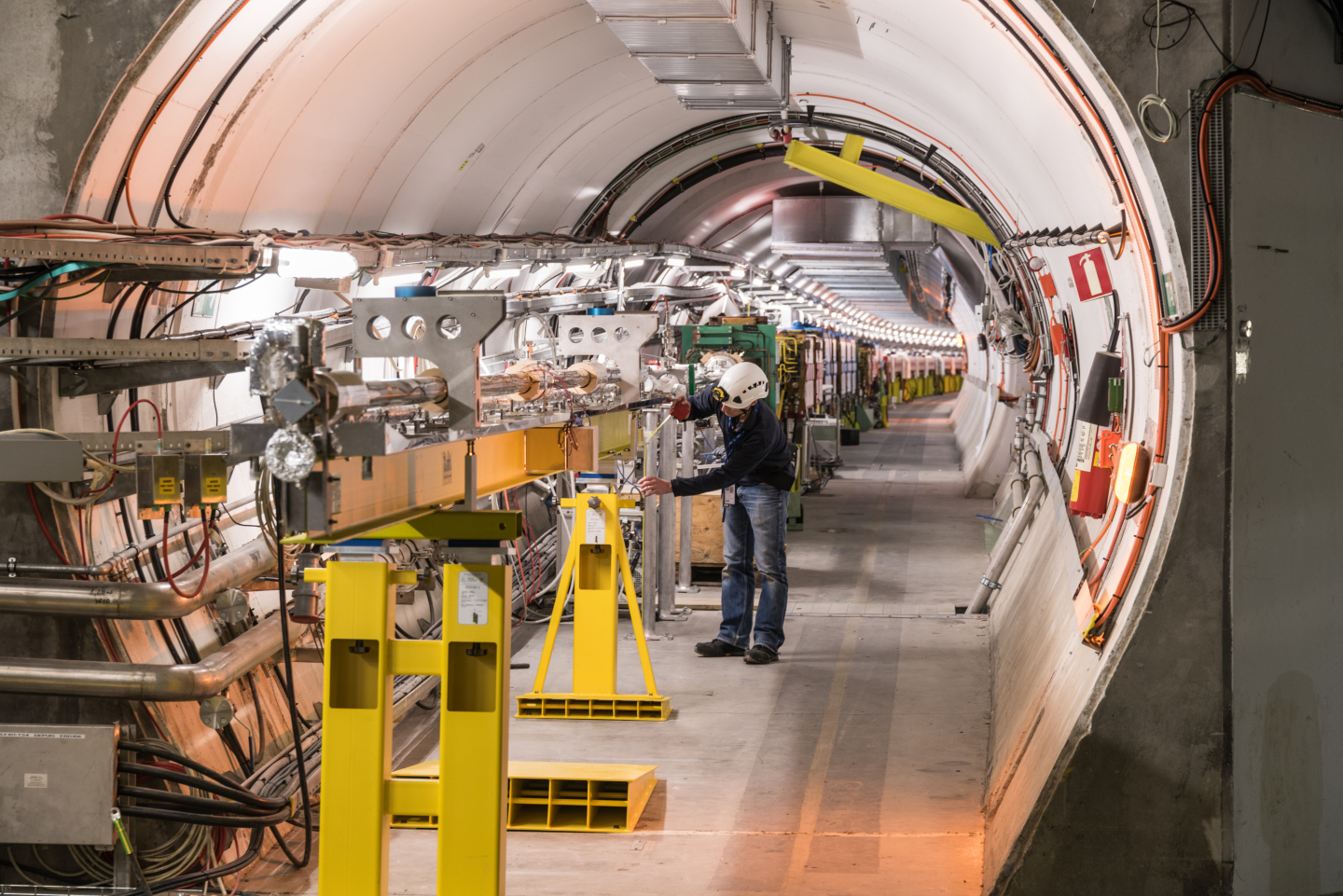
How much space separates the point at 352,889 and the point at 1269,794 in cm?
264

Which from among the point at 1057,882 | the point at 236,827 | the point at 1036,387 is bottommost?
the point at 236,827

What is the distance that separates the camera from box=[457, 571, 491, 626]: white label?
341 cm

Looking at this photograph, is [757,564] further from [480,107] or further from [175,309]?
[175,309]

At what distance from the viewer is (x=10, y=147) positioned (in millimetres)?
4512

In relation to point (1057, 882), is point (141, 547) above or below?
above

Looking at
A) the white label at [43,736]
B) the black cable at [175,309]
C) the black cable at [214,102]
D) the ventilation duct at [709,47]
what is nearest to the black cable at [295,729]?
the white label at [43,736]

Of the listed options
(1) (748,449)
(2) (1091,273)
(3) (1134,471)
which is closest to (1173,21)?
(3) (1134,471)

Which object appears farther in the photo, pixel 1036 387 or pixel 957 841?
pixel 1036 387

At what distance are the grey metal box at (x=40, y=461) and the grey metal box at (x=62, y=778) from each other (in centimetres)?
84

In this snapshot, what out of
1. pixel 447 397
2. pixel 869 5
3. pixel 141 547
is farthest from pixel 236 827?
pixel 869 5

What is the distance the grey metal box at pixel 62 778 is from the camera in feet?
13.7

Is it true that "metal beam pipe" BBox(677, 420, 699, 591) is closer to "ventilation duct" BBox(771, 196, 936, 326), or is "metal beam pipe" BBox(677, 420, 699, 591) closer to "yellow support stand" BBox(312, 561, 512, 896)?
"yellow support stand" BBox(312, 561, 512, 896)

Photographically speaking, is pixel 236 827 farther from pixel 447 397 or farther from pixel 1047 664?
pixel 1047 664

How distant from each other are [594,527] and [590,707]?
0.93m
